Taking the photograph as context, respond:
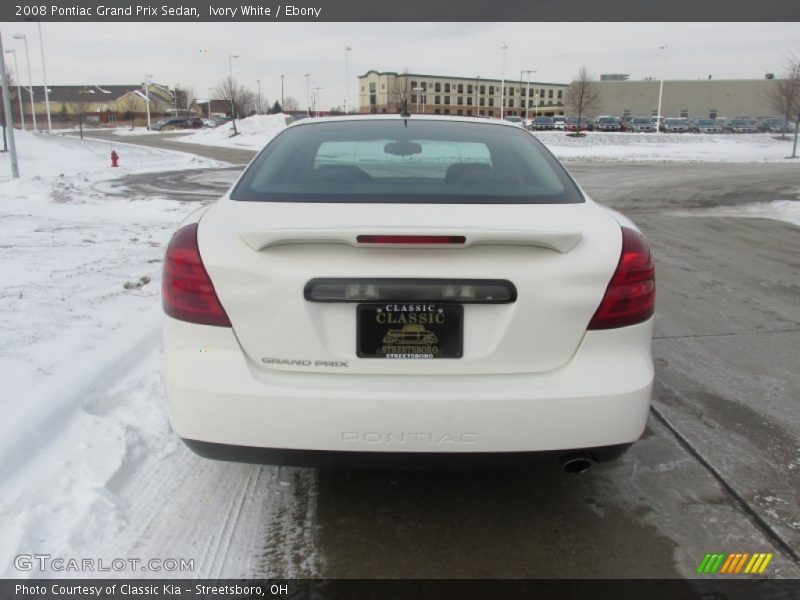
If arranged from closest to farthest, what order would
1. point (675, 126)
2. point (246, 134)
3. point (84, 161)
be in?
point (84, 161), point (246, 134), point (675, 126)

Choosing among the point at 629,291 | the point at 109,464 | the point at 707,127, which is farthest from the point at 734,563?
the point at 707,127

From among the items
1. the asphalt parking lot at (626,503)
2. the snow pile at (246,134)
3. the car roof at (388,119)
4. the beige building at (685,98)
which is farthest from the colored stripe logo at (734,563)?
the beige building at (685,98)

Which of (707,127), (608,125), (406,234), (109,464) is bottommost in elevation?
(109,464)

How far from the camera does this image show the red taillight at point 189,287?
2412 millimetres

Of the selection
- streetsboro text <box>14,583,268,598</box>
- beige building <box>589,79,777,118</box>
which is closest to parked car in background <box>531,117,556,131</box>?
beige building <box>589,79,777,118</box>

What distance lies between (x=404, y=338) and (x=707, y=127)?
82.4m

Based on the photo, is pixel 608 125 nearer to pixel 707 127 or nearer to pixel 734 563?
pixel 707 127

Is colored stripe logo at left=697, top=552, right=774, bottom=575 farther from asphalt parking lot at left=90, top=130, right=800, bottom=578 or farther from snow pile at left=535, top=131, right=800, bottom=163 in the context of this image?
snow pile at left=535, top=131, right=800, bottom=163

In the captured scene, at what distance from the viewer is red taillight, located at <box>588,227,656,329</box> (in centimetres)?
243

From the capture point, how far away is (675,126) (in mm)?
75000

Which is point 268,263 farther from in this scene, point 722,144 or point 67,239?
point 722,144

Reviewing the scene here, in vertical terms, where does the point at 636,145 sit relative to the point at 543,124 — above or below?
below

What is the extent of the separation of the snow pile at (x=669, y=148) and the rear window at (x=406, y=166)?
3129 cm

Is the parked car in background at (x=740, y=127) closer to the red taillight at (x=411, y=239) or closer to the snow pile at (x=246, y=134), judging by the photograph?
the snow pile at (x=246, y=134)
